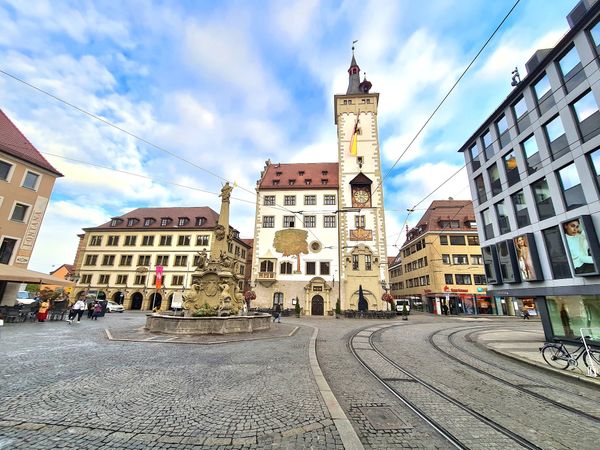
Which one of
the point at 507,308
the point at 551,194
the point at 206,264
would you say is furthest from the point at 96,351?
the point at 507,308

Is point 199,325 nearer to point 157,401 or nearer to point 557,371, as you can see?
point 157,401

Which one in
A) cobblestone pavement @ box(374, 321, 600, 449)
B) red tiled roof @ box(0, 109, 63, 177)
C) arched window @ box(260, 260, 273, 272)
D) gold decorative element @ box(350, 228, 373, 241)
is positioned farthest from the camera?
arched window @ box(260, 260, 273, 272)

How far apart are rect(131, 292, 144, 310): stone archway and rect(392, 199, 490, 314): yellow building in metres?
43.9

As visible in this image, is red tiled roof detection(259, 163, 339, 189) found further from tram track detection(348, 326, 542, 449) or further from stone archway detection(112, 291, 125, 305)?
tram track detection(348, 326, 542, 449)

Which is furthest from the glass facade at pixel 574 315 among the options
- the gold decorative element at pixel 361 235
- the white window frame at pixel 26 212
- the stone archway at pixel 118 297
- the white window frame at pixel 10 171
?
the stone archway at pixel 118 297

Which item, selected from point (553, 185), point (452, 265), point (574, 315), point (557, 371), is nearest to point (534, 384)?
point (557, 371)

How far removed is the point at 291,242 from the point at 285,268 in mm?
3401

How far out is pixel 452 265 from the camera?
40.3 m

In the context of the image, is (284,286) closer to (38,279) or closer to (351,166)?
(351,166)

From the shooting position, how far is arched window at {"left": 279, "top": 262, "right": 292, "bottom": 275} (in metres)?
33.9

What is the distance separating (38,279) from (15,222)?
905 cm

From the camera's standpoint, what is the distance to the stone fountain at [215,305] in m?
13.4

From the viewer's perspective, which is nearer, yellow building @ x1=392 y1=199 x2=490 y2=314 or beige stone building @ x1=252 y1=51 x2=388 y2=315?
beige stone building @ x1=252 y1=51 x2=388 y2=315

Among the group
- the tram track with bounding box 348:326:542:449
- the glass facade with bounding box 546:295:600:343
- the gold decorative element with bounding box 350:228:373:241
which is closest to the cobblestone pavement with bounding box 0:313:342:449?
the tram track with bounding box 348:326:542:449
